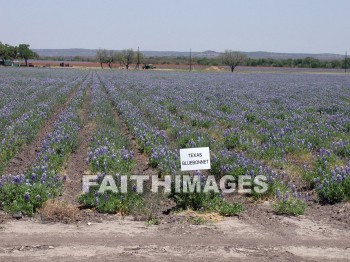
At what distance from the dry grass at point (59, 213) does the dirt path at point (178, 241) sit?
17cm

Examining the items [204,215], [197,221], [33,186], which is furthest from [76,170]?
[197,221]

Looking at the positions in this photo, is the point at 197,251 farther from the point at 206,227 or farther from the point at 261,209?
the point at 261,209

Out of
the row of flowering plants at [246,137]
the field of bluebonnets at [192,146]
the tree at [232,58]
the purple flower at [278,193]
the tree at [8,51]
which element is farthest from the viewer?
the tree at [8,51]

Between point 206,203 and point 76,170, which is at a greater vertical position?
point 206,203

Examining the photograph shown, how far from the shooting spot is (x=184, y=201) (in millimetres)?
7461

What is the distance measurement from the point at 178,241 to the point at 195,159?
1.58m

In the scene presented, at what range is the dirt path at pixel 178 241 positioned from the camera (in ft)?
18.3

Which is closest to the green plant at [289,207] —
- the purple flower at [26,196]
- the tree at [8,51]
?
the purple flower at [26,196]

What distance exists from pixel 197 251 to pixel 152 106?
47.9 ft

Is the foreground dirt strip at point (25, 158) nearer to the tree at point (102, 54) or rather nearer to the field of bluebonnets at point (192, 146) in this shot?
the field of bluebonnets at point (192, 146)

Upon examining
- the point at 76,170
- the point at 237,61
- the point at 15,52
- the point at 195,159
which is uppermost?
the point at 15,52

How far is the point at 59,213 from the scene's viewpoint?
270 inches

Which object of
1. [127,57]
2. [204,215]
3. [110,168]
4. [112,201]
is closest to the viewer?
[204,215]

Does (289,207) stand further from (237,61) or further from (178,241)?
(237,61)
